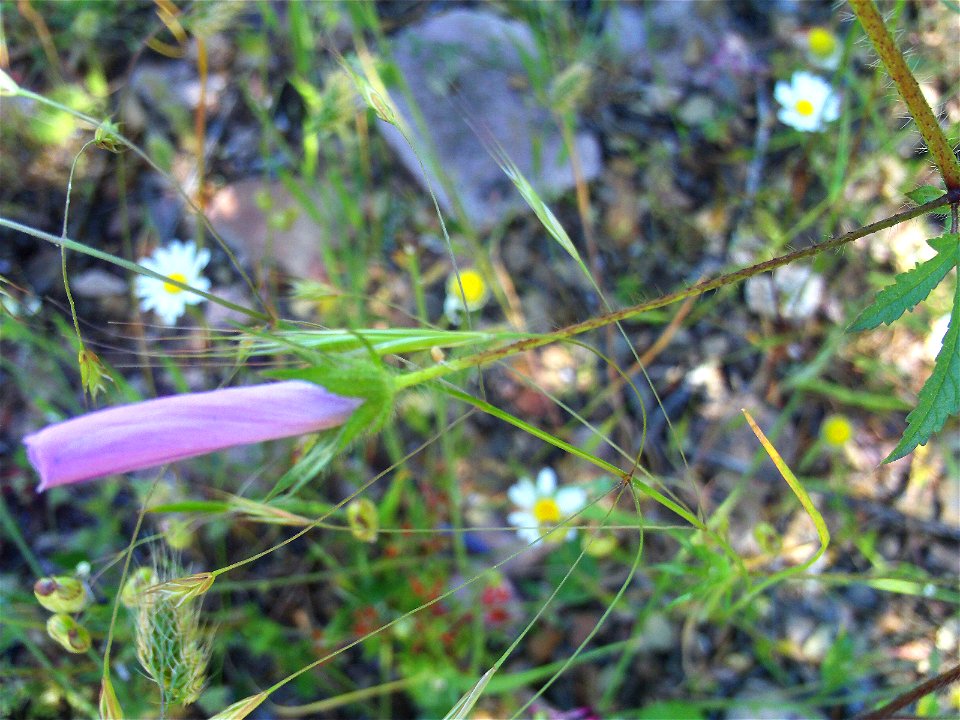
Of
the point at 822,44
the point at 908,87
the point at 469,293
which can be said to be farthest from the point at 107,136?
the point at 822,44

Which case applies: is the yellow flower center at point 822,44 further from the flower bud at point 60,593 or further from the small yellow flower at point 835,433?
the flower bud at point 60,593

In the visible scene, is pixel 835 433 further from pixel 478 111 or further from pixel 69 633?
pixel 69 633

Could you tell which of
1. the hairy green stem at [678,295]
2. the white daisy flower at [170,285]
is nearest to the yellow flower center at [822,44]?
the hairy green stem at [678,295]

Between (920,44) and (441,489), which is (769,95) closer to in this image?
(920,44)

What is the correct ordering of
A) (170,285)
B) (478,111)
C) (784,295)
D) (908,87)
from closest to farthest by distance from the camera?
(908,87)
(170,285)
(784,295)
(478,111)

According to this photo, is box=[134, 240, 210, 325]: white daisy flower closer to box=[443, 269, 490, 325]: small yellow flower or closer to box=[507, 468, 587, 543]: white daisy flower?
box=[443, 269, 490, 325]: small yellow flower

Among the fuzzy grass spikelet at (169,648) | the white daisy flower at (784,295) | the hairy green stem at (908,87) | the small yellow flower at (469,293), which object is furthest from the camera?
the white daisy flower at (784,295)
